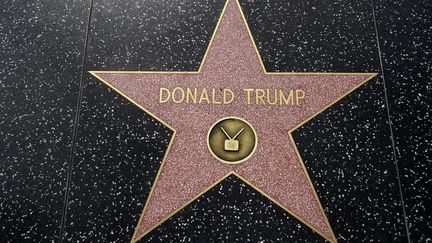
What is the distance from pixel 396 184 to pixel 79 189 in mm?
917

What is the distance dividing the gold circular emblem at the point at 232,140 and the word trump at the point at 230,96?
0.23 feet

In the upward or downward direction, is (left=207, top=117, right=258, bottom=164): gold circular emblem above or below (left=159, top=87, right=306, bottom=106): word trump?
below

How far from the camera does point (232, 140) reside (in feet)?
3.73

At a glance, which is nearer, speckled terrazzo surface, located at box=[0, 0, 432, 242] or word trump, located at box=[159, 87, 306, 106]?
speckled terrazzo surface, located at box=[0, 0, 432, 242]

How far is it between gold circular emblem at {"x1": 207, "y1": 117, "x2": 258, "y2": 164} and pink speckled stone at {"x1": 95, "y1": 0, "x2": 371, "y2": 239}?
0.02 metres

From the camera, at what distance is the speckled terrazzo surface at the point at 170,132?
1.08 m

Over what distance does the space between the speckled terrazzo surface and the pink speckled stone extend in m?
0.03

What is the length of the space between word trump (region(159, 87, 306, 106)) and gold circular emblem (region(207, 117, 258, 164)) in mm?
71

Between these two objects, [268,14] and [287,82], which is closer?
[287,82]

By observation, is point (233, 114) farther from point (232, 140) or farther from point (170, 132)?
point (170, 132)

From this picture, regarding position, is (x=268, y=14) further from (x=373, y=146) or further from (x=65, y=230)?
(x=65, y=230)

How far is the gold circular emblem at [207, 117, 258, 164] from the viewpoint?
1.13m

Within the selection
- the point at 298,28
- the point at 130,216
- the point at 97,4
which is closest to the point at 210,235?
the point at 130,216

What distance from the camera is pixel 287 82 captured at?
1.20 meters
